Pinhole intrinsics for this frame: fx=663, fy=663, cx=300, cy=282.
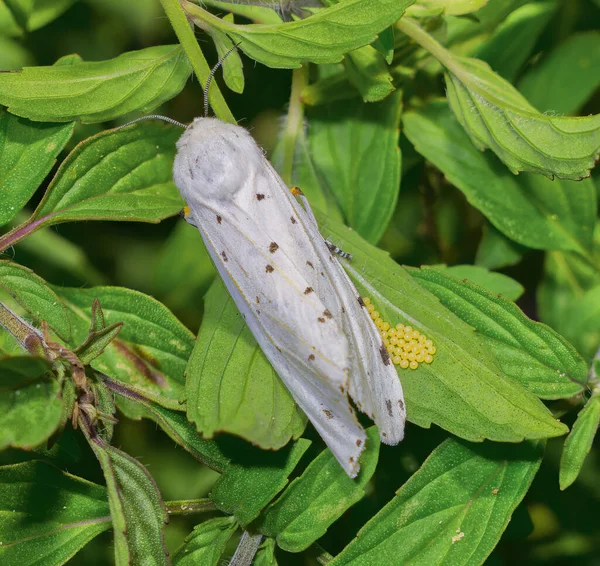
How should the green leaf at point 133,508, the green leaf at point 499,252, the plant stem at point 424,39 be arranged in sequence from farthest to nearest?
the green leaf at point 499,252
the plant stem at point 424,39
the green leaf at point 133,508

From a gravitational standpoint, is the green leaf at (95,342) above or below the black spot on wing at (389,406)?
above

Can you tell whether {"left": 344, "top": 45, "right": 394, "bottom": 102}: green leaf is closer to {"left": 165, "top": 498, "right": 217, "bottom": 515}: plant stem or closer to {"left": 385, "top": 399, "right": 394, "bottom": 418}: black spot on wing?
{"left": 385, "top": 399, "right": 394, "bottom": 418}: black spot on wing

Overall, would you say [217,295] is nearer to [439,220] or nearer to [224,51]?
[224,51]

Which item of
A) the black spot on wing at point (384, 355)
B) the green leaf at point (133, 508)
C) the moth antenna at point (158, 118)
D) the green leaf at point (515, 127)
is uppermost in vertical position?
the green leaf at point (515, 127)

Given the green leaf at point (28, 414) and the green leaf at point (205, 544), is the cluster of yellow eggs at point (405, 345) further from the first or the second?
the green leaf at point (28, 414)

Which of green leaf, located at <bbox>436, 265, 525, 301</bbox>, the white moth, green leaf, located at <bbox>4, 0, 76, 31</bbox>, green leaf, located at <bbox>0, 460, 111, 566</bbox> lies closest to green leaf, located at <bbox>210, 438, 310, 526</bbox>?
the white moth

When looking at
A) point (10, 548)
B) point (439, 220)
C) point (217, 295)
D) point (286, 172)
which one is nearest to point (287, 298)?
point (217, 295)

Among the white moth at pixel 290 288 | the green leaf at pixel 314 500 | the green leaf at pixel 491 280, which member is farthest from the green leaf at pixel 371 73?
the green leaf at pixel 314 500

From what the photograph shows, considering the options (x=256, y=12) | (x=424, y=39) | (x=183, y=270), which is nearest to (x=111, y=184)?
(x=183, y=270)
